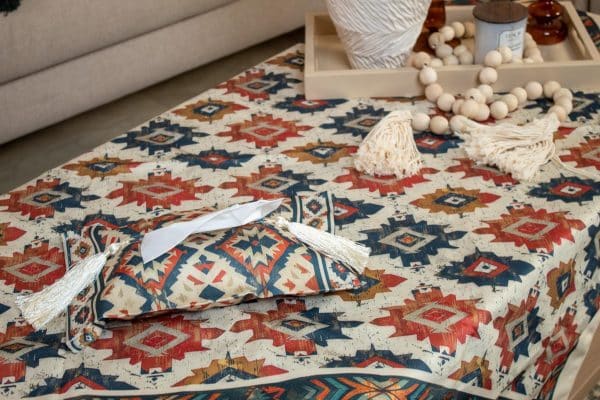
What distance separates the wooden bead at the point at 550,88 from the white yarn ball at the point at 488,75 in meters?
0.09

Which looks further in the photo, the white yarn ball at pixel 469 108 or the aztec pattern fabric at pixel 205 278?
the white yarn ball at pixel 469 108

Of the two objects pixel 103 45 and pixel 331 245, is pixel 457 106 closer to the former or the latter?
pixel 331 245

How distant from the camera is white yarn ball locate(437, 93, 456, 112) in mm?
1468

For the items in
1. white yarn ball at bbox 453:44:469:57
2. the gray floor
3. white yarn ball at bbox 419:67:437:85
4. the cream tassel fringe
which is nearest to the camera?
the cream tassel fringe

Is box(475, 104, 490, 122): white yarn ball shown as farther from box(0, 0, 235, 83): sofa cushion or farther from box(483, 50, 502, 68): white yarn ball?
box(0, 0, 235, 83): sofa cushion

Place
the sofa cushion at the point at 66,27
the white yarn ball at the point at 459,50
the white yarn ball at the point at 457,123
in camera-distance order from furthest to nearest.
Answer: the sofa cushion at the point at 66,27, the white yarn ball at the point at 459,50, the white yarn ball at the point at 457,123

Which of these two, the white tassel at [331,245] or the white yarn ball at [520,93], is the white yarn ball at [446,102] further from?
the white tassel at [331,245]

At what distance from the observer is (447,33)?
5.48 ft

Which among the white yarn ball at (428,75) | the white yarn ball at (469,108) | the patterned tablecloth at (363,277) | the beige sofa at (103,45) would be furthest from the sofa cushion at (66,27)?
the white yarn ball at (469,108)

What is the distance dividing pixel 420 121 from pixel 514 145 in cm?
18

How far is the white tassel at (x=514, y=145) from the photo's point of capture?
128cm

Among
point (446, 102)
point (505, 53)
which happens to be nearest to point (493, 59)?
point (505, 53)

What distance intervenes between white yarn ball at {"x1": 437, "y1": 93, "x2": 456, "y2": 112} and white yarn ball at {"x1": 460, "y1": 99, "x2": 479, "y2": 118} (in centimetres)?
4

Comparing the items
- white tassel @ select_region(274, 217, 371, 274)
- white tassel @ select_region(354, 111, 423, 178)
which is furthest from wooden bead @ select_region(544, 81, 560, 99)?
white tassel @ select_region(274, 217, 371, 274)
